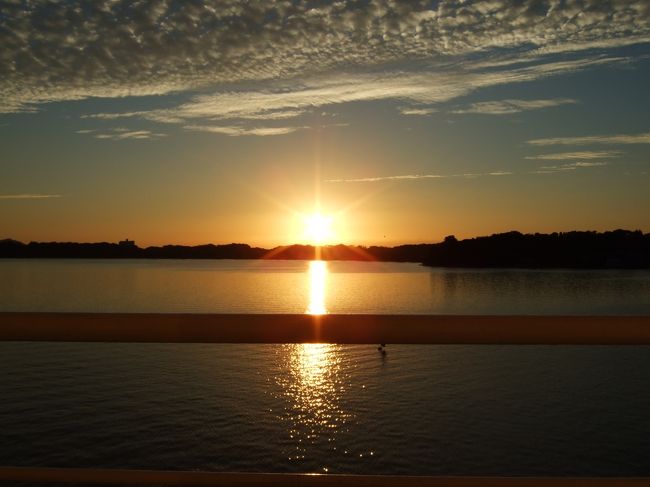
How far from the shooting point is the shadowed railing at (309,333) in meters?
1.44

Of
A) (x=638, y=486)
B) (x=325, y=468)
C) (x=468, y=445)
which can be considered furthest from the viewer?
(x=468, y=445)

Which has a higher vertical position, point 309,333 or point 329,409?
point 309,333

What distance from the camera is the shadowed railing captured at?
1.44 meters

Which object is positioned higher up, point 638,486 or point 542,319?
point 542,319

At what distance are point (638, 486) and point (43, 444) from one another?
2897cm

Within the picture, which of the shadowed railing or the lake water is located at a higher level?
the shadowed railing

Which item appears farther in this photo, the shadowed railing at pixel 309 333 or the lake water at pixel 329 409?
the lake water at pixel 329 409

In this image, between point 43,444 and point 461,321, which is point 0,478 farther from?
point 43,444

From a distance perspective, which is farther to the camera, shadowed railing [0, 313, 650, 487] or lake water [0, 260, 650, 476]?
lake water [0, 260, 650, 476]

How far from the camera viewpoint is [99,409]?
3097 centimetres

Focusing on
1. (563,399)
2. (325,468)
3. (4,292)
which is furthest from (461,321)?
(4,292)

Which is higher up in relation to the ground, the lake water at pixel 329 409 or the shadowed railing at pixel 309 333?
the shadowed railing at pixel 309 333

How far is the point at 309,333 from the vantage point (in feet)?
4.88

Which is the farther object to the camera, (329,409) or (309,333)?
(329,409)
